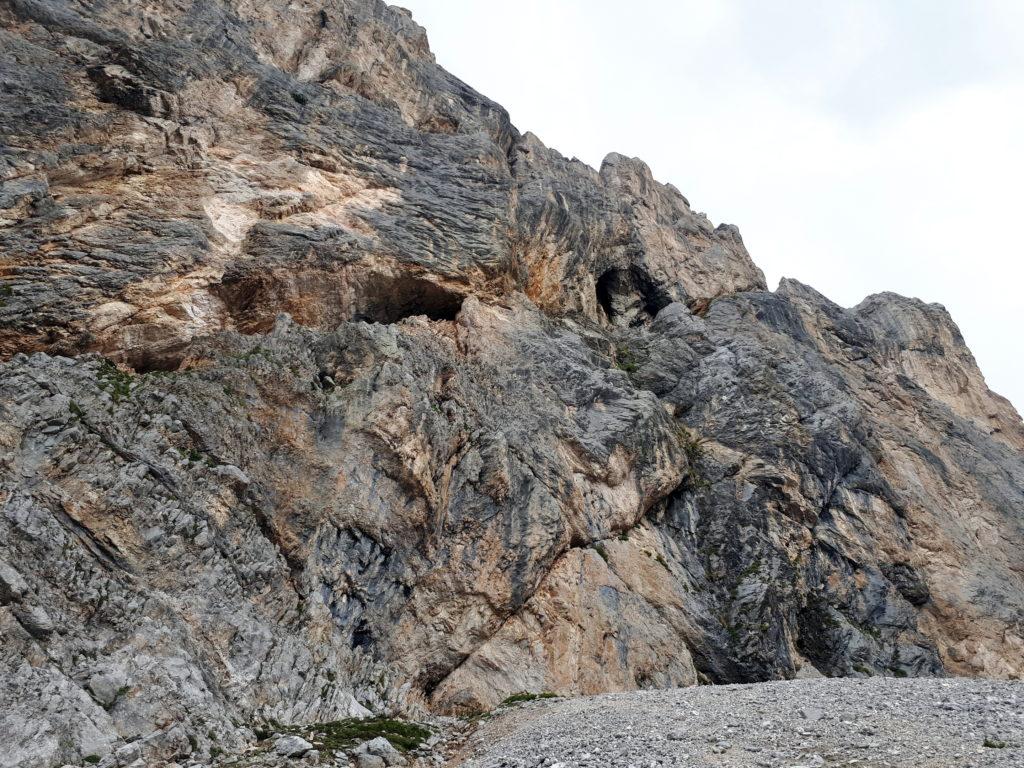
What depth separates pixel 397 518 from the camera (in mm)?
28109

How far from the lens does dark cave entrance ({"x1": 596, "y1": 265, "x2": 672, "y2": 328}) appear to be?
57969 mm

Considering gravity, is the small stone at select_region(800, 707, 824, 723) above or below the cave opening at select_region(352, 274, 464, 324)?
below

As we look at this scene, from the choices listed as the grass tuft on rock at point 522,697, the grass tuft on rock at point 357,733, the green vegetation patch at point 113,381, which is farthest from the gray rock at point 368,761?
the green vegetation patch at point 113,381

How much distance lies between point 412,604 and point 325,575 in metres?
3.88

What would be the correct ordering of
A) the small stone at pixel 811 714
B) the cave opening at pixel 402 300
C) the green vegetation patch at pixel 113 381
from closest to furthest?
the small stone at pixel 811 714 < the green vegetation patch at pixel 113 381 < the cave opening at pixel 402 300

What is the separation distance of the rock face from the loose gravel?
689cm

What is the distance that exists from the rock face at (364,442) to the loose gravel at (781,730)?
6.89 metres

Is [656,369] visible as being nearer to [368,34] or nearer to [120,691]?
[368,34]

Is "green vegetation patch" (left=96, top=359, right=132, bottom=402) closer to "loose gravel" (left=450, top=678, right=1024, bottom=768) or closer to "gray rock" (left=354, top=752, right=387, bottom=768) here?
"gray rock" (left=354, top=752, right=387, bottom=768)

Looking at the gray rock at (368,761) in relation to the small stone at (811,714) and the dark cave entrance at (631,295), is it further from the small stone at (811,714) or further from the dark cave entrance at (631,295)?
the dark cave entrance at (631,295)

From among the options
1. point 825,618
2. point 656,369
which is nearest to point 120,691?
point 825,618

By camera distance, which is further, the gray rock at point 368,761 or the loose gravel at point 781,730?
the gray rock at point 368,761

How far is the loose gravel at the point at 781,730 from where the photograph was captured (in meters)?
14.8

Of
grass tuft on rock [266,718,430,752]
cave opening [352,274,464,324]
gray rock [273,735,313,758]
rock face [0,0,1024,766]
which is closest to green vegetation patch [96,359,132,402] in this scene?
rock face [0,0,1024,766]
